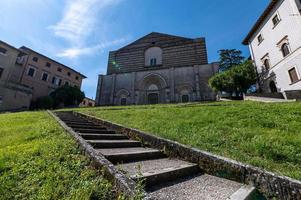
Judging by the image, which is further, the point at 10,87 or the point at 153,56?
the point at 153,56

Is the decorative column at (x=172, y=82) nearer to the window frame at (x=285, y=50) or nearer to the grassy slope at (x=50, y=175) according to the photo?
the window frame at (x=285, y=50)

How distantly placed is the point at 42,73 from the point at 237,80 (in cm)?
3257

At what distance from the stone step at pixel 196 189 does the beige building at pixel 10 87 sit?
29.7 meters

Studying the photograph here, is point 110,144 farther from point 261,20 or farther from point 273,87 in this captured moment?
point 261,20

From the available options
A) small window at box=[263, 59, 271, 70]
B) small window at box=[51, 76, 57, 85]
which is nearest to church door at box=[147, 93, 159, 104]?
small window at box=[263, 59, 271, 70]

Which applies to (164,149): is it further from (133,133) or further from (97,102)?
(97,102)

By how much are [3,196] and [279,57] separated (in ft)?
80.6

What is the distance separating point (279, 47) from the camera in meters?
19.8

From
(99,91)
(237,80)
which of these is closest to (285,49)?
(237,80)

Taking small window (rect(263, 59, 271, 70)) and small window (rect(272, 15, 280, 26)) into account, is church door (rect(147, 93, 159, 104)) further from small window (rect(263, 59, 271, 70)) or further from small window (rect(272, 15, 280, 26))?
small window (rect(272, 15, 280, 26))

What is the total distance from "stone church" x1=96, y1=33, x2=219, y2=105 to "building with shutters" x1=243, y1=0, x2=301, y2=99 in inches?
253

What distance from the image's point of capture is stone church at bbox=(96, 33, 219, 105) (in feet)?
91.7

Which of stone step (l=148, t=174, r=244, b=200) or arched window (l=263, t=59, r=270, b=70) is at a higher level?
arched window (l=263, t=59, r=270, b=70)

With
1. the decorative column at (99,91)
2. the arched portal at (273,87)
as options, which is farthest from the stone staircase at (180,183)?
the decorative column at (99,91)
